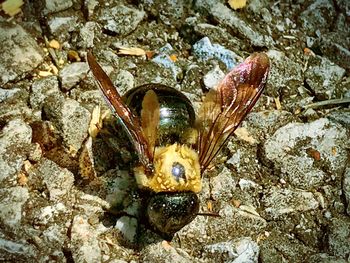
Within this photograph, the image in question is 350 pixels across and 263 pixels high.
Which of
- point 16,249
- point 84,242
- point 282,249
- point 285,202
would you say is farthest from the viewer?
point 285,202

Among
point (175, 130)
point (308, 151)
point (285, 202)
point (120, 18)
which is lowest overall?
point (285, 202)

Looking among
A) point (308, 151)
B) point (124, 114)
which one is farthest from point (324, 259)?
point (124, 114)

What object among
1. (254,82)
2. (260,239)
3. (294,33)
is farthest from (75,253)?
(294,33)

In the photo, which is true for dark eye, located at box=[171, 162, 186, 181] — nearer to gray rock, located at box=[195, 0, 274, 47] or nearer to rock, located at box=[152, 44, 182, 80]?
rock, located at box=[152, 44, 182, 80]

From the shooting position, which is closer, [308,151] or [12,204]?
[12,204]

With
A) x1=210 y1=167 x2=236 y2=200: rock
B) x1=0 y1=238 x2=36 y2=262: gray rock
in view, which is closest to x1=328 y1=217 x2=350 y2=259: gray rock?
x1=210 y1=167 x2=236 y2=200: rock

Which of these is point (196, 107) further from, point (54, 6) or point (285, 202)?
point (54, 6)

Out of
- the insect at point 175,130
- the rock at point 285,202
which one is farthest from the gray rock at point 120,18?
the rock at point 285,202

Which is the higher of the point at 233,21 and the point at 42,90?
the point at 233,21

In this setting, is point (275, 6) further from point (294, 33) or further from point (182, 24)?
point (182, 24)
